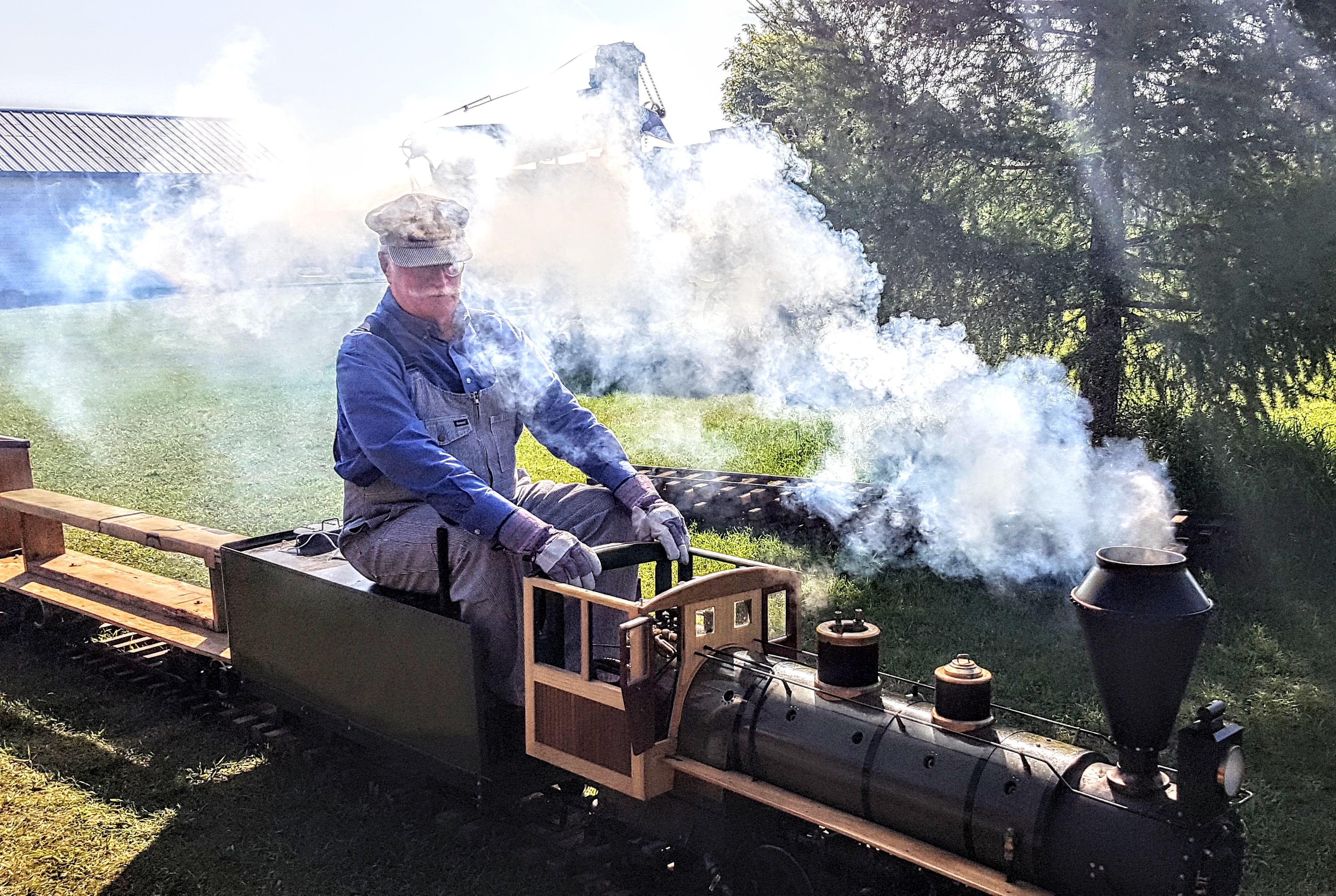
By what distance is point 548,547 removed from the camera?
3.95 metres

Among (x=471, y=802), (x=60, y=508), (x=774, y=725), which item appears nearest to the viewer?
(x=774, y=725)

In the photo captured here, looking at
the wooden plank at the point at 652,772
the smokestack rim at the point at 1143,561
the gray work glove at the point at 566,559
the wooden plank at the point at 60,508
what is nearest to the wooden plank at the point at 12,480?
the wooden plank at the point at 60,508

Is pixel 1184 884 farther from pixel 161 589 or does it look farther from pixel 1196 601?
pixel 161 589

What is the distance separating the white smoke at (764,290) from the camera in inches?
262

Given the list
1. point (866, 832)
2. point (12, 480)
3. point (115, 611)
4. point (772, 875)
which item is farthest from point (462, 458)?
point (12, 480)

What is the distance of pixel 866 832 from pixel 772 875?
0.51 meters

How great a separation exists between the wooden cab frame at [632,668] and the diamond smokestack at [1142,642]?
1.38 metres

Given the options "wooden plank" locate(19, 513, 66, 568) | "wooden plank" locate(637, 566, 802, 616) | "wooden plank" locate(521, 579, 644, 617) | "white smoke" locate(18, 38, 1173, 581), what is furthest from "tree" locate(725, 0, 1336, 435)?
"wooden plank" locate(19, 513, 66, 568)

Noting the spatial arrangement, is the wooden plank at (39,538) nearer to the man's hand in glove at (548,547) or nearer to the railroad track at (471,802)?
the railroad track at (471,802)

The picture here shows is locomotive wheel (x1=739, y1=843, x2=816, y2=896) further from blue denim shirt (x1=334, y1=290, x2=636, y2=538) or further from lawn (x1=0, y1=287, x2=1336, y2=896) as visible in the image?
blue denim shirt (x1=334, y1=290, x2=636, y2=538)

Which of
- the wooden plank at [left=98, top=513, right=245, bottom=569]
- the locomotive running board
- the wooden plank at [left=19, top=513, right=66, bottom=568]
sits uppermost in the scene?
the wooden plank at [left=98, top=513, right=245, bottom=569]

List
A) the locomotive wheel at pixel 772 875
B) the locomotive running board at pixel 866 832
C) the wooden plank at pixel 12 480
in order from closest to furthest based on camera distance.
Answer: the locomotive running board at pixel 866 832 → the locomotive wheel at pixel 772 875 → the wooden plank at pixel 12 480

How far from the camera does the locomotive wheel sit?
3.58 metres

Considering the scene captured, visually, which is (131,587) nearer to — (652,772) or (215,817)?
(215,817)
